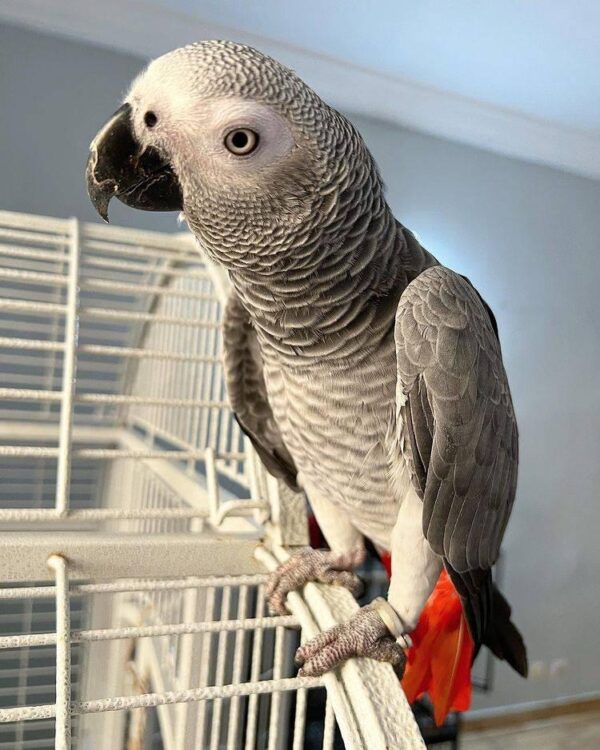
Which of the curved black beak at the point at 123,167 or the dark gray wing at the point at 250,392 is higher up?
the curved black beak at the point at 123,167

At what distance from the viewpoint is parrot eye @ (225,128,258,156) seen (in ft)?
1.79

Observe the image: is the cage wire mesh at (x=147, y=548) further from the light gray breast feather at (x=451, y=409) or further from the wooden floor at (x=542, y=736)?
the wooden floor at (x=542, y=736)

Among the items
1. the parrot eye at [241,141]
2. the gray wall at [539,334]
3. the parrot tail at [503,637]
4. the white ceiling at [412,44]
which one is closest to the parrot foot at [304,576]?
the parrot tail at [503,637]

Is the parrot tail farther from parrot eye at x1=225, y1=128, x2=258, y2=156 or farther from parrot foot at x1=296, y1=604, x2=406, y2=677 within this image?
parrot eye at x1=225, y1=128, x2=258, y2=156

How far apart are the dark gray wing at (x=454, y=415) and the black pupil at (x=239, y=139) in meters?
0.23

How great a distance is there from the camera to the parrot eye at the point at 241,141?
54 centimetres

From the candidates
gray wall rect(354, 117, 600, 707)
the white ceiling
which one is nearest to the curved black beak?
the white ceiling

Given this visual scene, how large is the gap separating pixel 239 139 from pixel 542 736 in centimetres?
260

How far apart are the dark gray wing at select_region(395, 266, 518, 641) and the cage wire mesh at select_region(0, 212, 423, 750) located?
0.52 feet

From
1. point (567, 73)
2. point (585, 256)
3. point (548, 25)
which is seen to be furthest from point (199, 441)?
point (585, 256)

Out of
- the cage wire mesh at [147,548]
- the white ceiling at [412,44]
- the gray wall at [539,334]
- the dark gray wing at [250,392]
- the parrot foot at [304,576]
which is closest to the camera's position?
the cage wire mesh at [147,548]

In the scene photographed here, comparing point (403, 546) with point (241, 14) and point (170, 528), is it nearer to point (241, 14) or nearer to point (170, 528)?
point (170, 528)

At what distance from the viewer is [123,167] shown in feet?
1.89

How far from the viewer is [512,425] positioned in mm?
738
